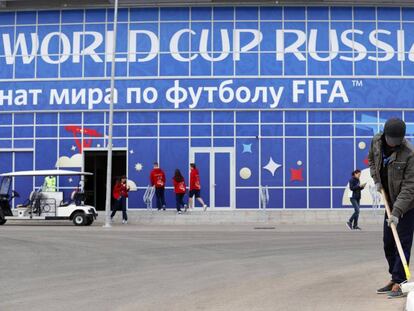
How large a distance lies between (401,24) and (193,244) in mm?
19201

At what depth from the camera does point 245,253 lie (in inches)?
484

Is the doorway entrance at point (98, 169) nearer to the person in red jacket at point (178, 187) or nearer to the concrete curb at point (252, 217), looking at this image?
the concrete curb at point (252, 217)

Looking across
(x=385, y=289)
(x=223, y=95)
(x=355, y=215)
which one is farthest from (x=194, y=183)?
(x=385, y=289)

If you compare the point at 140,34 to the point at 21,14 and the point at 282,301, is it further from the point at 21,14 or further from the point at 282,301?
the point at 282,301

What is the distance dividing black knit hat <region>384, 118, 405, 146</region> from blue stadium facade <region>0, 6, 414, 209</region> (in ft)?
70.1

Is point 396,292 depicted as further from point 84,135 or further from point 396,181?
point 84,135

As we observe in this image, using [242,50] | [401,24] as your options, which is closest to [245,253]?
[242,50]

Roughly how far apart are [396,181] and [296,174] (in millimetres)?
21343

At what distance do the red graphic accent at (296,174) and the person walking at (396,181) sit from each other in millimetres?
20919

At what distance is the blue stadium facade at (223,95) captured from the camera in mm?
28203

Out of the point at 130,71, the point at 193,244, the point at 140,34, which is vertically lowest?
the point at 193,244

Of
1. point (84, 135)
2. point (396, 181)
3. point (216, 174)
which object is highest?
point (84, 135)

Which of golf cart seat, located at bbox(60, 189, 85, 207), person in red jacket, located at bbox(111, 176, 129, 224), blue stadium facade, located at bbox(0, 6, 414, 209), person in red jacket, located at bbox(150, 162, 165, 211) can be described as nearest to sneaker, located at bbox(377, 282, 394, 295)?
golf cart seat, located at bbox(60, 189, 85, 207)

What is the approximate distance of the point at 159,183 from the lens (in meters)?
26.1
